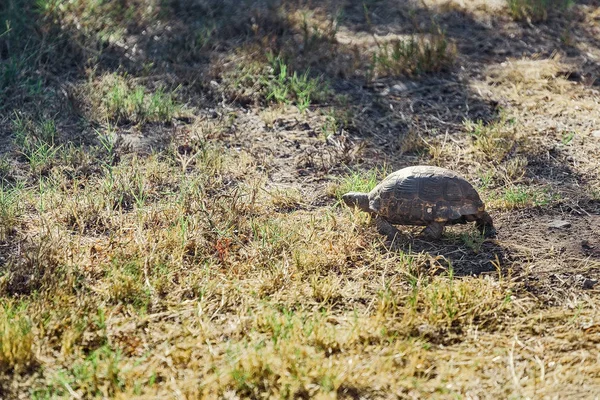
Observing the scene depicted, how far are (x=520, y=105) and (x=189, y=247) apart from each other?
367 cm

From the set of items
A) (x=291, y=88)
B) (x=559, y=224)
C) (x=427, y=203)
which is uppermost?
(x=427, y=203)

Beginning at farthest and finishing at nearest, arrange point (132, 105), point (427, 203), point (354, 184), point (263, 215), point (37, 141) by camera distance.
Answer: point (132, 105) → point (37, 141) → point (354, 184) → point (263, 215) → point (427, 203)

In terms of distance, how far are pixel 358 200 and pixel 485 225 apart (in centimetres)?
84

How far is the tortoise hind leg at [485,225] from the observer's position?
15.4 feet

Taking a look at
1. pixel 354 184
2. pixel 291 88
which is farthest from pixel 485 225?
pixel 291 88

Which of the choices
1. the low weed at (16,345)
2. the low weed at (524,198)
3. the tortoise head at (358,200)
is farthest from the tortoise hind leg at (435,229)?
the low weed at (16,345)

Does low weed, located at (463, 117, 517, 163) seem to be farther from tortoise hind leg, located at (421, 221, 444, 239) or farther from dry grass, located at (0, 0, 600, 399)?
tortoise hind leg, located at (421, 221, 444, 239)

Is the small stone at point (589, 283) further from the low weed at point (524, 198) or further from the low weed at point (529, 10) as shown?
the low weed at point (529, 10)

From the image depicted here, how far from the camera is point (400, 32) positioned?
8.19 meters

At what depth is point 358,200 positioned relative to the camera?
486 centimetres

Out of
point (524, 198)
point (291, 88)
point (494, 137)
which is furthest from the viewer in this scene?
point (291, 88)

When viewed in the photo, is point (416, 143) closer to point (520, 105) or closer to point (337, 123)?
point (337, 123)

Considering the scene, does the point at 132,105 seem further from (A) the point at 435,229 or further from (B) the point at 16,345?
(B) the point at 16,345

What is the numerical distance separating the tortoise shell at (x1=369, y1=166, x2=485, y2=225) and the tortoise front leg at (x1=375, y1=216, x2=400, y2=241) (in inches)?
1.5
